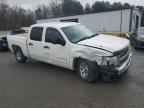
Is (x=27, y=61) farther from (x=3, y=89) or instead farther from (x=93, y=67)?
(x=93, y=67)

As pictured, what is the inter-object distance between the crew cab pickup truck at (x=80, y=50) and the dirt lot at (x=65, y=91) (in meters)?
0.39

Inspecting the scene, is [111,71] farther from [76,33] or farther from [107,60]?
[76,33]

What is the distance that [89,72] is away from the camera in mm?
5207

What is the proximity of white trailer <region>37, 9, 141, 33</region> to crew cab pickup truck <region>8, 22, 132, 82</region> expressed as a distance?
15.3 metres

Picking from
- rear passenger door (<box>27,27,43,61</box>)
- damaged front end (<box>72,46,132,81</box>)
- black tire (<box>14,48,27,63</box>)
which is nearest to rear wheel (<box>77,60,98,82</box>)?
damaged front end (<box>72,46,132,81</box>)

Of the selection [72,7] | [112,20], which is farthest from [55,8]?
[112,20]


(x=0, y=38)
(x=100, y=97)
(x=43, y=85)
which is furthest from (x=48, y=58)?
(x=0, y=38)

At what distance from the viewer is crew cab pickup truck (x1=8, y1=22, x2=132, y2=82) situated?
4.93 m

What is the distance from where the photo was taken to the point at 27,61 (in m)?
8.88

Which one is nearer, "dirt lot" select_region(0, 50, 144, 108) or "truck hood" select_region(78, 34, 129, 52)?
"dirt lot" select_region(0, 50, 144, 108)

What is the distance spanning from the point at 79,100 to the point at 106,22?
19293 millimetres

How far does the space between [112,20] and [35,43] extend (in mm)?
16773

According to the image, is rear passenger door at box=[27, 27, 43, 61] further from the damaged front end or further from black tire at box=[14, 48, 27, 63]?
the damaged front end

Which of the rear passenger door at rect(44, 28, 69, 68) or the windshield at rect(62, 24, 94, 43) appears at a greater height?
the windshield at rect(62, 24, 94, 43)
